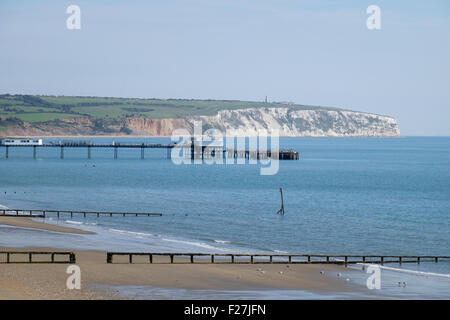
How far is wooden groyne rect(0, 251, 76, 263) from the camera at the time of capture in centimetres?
3278

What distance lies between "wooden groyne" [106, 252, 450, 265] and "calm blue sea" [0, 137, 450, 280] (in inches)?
62.3

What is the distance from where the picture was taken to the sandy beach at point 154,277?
2700 centimetres

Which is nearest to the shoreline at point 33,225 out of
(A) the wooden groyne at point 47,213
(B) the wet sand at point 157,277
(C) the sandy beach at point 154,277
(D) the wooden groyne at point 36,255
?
(A) the wooden groyne at point 47,213

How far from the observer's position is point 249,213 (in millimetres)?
60656

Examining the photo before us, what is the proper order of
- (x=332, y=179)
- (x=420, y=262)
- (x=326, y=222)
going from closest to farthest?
(x=420, y=262)
(x=326, y=222)
(x=332, y=179)

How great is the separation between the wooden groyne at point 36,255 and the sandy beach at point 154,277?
1.52ft

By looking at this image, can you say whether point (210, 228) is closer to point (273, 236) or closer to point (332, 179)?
point (273, 236)

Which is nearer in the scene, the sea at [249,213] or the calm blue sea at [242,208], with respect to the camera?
the sea at [249,213]

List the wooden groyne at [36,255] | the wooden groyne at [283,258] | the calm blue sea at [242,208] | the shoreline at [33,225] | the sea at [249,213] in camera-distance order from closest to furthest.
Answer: the wooden groyne at [36,255], the wooden groyne at [283,258], the sea at [249,213], the calm blue sea at [242,208], the shoreline at [33,225]

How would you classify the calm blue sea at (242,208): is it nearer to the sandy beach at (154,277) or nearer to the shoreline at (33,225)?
the shoreline at (33,225)

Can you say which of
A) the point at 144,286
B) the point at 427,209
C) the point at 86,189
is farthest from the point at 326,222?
the point at 86,189

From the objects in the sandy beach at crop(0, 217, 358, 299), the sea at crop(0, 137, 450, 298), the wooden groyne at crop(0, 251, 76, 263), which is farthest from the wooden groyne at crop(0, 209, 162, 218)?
the sandy beach at crop(0, 217, 358, 299)

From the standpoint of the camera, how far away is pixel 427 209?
66.3 metres
